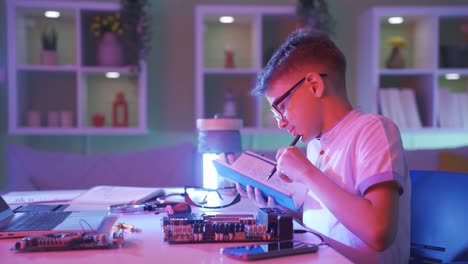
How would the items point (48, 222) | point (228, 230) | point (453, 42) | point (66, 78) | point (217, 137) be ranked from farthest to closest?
point (453, 42) < point (66, 78) < point (217, 137) < point (48, 222) < point (228, 230)

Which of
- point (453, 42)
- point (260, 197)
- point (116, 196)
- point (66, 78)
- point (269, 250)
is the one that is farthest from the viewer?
point (453, 42)

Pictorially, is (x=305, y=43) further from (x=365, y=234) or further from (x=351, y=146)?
(x=365, y=234)

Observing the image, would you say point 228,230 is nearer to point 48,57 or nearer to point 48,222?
point 48,222

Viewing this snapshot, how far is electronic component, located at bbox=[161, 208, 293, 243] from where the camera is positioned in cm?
94

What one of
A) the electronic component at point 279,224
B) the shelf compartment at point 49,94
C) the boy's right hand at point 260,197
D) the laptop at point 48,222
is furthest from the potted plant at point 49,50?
the electronic component at point 279,224

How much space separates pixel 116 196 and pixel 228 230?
30.2 inches

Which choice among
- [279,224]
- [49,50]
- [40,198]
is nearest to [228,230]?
[279,224]

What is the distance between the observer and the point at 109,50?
297 cm

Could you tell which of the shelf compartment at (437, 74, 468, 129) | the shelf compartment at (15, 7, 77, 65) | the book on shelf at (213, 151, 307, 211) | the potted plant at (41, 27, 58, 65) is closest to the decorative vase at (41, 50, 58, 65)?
the potted plant at (41, 27, 58, 65)

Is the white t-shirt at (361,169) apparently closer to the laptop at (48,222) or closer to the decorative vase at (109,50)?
the laptop at (48,222)

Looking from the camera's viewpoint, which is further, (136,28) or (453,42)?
(453,42)

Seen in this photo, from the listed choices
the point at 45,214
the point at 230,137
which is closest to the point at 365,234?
the point at 45,214

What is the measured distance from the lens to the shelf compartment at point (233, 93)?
10.3ft

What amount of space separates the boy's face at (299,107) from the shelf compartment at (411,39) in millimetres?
2201
